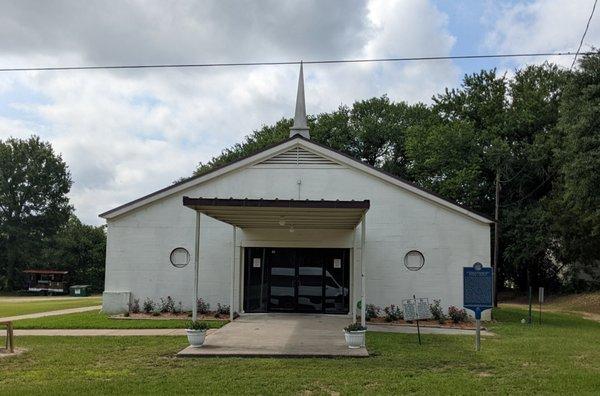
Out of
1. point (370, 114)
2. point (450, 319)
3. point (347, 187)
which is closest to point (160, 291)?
point (347, 187)

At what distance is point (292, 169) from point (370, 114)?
33.4m

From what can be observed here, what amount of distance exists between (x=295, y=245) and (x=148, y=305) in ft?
19.1

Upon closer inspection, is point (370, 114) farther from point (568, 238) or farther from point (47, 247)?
point (47, 247)

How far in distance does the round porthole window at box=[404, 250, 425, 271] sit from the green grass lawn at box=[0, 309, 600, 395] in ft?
22.3

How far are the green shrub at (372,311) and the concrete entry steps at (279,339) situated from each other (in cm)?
95

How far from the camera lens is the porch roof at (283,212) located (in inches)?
554

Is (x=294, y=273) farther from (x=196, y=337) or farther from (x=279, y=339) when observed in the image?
(x=196, y=337)

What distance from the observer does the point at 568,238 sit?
1451 inches

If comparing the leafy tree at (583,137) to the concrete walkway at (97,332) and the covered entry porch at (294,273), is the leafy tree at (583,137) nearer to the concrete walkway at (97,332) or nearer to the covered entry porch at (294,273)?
the covered entry porch at (294,273)

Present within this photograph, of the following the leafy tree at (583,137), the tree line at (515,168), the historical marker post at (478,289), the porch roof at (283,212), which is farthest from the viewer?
the tree line at (515,168)

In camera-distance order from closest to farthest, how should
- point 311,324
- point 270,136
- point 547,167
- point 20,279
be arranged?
point 311,324
point 547,167
point 270,136
point 20,279

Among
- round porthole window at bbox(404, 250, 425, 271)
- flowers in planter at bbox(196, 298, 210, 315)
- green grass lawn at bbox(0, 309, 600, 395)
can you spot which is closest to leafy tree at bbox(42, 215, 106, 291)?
flowers in planter at bbox(196, 298, 210, 315)

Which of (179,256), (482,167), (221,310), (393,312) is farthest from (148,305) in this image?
(482,167)

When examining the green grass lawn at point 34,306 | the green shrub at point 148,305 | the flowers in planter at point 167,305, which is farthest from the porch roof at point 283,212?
the green grass lawn at point 34,306
